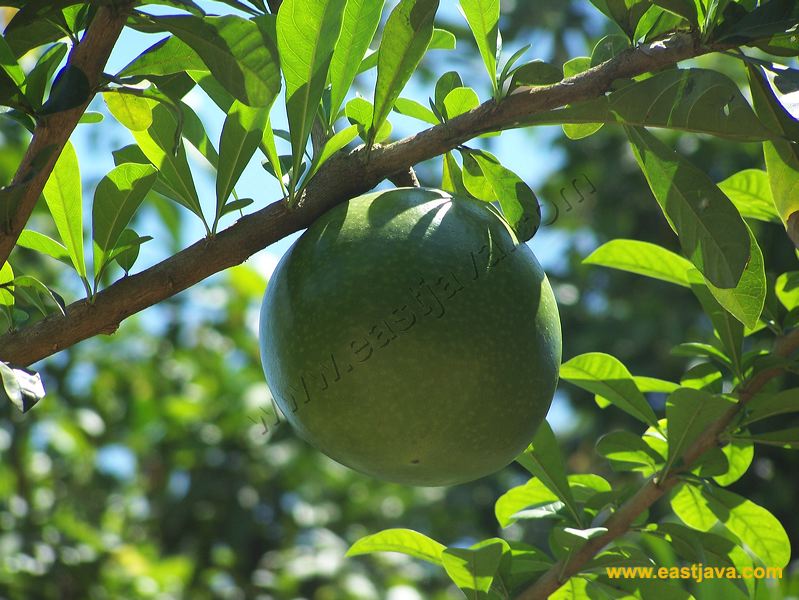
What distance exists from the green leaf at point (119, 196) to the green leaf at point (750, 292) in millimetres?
546

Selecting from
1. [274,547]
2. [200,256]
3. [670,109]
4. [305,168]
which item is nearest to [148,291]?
[200,256]

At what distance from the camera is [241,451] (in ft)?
9.74

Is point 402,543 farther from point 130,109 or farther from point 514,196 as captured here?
point 130,109

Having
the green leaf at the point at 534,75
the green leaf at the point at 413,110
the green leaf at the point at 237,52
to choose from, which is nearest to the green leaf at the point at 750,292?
the green leaf at the point at 534,75

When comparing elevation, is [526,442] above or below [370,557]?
below

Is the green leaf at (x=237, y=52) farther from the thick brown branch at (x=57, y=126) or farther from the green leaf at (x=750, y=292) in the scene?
the green leaf at (x=750, y=292)

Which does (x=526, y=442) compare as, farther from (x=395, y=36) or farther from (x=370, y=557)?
(x=370, y=557)

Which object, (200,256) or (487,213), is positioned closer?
(200,256)

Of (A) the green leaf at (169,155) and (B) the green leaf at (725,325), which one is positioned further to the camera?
(B) the green leaf at (725,325)

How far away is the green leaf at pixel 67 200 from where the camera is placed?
0.89 meters

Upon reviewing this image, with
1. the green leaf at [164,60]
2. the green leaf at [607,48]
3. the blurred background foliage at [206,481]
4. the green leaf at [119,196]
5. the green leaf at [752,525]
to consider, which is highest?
the blurred background foliage at [206,481]

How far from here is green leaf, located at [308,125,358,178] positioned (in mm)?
858

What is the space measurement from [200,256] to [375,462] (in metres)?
0.26

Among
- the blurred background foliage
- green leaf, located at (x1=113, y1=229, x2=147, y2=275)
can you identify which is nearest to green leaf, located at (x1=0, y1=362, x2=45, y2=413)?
green leaf, located at (x1=113, y1=229, x2=147, y2=275)
